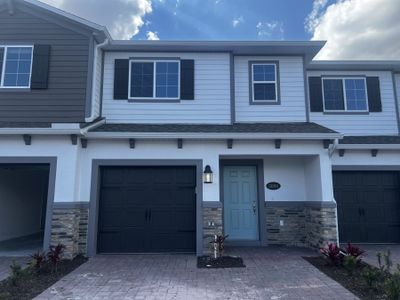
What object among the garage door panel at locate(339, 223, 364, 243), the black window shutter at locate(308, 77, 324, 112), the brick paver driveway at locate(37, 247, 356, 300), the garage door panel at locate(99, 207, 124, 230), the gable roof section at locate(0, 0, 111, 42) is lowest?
the brick paver driveway at locate(37, 247, 356, 300)

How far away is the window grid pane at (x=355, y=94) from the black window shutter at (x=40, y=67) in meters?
9.72

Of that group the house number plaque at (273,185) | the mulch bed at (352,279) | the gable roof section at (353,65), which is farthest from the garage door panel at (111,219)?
the gable roof section at (353,65)

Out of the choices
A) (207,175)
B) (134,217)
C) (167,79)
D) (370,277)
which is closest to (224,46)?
(167,79)

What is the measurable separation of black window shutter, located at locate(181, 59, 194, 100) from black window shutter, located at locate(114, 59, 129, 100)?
174 centimetres

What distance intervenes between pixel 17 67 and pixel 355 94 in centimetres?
1092

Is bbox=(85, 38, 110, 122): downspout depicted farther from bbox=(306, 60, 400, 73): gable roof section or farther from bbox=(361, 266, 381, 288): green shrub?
bbox=(361, 266, 381, 288): green shrub

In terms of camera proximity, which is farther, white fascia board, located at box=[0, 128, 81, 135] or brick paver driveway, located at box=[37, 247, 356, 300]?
white fascia board, located at box=[0, 128, 81, 135]

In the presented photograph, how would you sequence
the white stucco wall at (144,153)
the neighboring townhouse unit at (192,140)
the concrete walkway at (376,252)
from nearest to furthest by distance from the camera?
the concrete walkway at (376,252)
the white stucco wall at (144,153)
the neighboring townhouse unit at (192,140)

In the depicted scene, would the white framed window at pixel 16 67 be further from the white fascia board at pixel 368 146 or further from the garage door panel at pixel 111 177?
the white fascia board at pixel 368 146

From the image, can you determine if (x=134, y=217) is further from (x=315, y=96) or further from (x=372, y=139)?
(x=372, y=139)

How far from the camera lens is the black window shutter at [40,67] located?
8.40 meters

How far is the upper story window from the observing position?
31.2 feet

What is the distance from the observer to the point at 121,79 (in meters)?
9.22

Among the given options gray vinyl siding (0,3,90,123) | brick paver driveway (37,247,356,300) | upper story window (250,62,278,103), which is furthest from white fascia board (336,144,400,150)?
gray vinyl siding (0,3,90,123)
